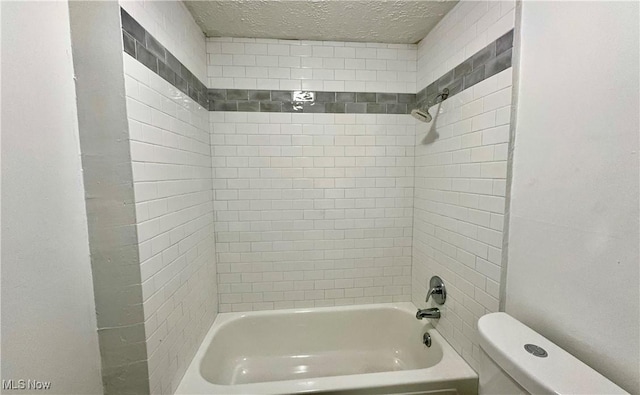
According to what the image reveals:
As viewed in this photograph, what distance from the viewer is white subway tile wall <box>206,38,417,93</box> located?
1.63 meters

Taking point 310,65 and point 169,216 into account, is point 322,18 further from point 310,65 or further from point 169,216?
point 169,216

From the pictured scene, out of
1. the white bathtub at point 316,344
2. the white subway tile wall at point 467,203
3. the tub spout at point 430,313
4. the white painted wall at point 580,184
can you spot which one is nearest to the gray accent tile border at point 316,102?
the white subway tile wall at point 467,203

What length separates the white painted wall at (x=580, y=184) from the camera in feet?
2.16

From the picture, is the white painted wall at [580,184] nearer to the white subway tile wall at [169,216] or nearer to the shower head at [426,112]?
the shower head at [426,112]

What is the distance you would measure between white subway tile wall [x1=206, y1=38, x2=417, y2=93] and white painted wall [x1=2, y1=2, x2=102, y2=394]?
36.4 inches

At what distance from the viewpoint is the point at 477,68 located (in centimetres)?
118

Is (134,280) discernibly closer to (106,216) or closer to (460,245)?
(106,216)

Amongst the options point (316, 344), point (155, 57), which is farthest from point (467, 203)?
point (155, 57)

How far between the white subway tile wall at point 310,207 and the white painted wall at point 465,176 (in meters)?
0.22

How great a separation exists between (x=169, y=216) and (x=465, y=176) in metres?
1.43

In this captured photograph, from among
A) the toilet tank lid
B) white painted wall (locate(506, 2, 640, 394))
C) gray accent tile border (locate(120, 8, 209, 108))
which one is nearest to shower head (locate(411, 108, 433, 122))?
white painted wall (locate(506, 2, 640, 394))

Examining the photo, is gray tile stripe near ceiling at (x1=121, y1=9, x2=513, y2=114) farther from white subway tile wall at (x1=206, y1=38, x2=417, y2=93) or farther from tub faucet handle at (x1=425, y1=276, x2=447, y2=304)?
tub faucet handle at (x1=425, y1=276, x2=447, y2=304)

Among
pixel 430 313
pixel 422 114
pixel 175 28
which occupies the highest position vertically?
pixel 175 28

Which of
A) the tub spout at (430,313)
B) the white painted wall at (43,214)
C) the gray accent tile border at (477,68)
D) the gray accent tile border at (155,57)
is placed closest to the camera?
the white painted wall at (43,214)
